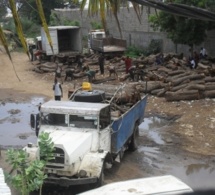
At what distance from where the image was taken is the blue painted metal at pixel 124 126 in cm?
1060

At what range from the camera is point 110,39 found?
112 ft

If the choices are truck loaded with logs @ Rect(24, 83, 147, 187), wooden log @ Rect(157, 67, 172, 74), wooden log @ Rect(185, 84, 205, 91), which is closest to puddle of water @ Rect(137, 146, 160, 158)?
truck loaded with logs @ Rect(24, 83, 147, 187)

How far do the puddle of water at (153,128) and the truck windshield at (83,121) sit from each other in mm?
4104

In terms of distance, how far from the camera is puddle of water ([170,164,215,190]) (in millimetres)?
10359

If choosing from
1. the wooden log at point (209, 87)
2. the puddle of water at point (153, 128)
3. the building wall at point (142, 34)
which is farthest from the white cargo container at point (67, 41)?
the puddle of water at point (153, 128)

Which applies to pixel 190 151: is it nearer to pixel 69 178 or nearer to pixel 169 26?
pixel 69 178

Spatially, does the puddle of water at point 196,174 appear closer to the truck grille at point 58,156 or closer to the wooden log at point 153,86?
the truck grille at point 58,156

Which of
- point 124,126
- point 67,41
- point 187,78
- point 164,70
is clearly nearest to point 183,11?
point 124,126

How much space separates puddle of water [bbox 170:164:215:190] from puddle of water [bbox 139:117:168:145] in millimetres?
2318

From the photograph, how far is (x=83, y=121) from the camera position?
10.2m

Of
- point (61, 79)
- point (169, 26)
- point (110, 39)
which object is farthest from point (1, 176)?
point (110, 39)

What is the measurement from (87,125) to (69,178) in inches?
54.3

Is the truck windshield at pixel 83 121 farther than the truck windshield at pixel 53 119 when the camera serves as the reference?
No

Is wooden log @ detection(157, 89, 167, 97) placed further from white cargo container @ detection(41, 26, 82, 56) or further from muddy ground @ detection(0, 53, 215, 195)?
white cargo container @ detection(41, 26, 82, 56)
